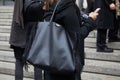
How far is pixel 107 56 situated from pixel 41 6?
2.24 meters

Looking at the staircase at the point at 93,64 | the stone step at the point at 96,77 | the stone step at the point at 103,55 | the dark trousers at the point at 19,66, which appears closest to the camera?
the dark trousers at the point at 19,66

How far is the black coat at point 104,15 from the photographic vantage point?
5.88 meters

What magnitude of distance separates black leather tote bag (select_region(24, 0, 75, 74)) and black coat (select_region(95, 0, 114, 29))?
316 cm

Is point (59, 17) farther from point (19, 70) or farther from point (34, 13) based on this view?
point (19, 70)

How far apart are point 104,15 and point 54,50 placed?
331cm

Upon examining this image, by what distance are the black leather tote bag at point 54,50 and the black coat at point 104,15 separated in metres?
3.16

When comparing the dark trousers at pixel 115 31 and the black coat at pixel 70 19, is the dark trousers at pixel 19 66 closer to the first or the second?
the black coat at pixel 70 19

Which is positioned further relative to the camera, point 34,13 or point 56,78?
point 34,13

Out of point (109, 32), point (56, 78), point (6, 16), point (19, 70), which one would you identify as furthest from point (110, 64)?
point (6, 16)

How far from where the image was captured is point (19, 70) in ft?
14.3

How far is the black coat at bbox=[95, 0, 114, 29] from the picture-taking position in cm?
588

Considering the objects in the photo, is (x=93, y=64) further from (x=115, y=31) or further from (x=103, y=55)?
(x=115, y=31)

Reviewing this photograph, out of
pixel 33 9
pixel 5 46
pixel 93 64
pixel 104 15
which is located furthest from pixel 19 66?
pixel 5 46

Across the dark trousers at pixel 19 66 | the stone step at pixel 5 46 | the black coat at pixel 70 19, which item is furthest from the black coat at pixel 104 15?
the black coat at pixel 70 19
